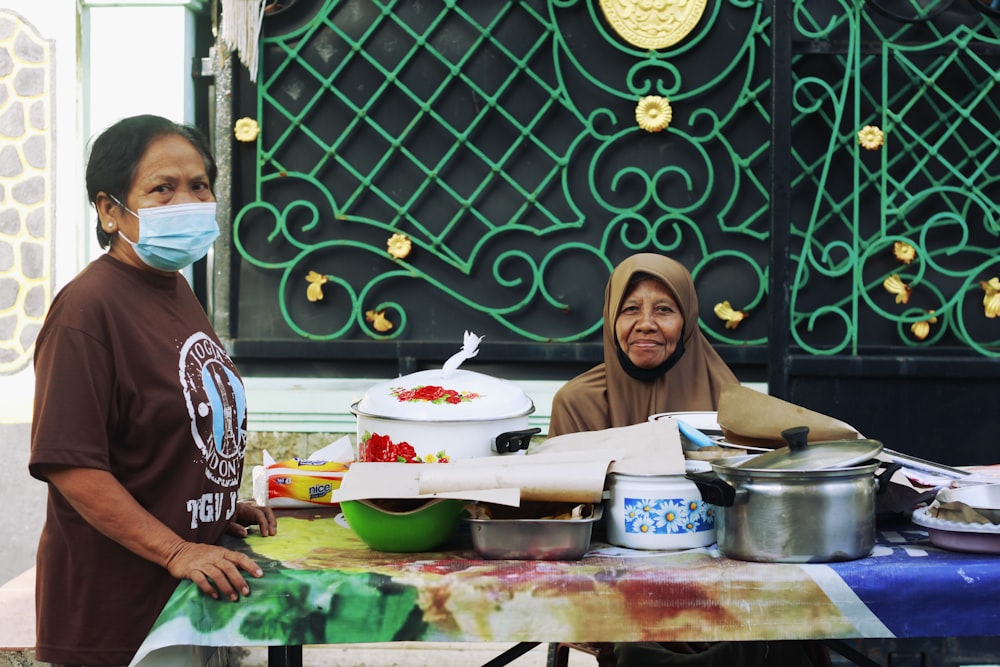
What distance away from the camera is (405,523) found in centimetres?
187

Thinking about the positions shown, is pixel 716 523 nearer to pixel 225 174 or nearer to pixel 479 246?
pixel 479 246

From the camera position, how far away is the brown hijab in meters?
2.90

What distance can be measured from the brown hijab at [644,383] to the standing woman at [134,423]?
1.11 meters

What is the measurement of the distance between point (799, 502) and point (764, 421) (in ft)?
1.14

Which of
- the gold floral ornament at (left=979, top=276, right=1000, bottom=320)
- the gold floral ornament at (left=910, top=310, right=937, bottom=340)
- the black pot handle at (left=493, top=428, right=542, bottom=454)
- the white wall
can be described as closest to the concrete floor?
the white wall

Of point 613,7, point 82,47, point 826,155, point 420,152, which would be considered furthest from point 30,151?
point 826,155

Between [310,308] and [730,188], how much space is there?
5.53ft

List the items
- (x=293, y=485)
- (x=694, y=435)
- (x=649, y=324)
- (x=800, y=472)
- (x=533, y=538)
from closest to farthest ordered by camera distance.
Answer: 1. (x=800, y=472)
2. (x=533, y=538)
3. (x=694, y=435)
4. (x=293, y=485)
5. (x=649, y=324)

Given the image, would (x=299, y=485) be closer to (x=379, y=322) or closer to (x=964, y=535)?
(x=964, y=535)

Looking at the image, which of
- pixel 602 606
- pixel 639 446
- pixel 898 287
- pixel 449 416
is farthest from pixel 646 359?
pixel 898 287

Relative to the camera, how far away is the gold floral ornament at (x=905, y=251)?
13.0ft

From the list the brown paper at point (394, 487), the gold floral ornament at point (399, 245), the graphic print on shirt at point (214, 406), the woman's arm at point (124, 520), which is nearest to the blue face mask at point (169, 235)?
the graphic print on shirt at point (214, 406)

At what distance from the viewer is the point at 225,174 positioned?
13.5 feet

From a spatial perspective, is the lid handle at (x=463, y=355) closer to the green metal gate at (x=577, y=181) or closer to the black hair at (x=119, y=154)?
the black hair at (x=119, y=154)
